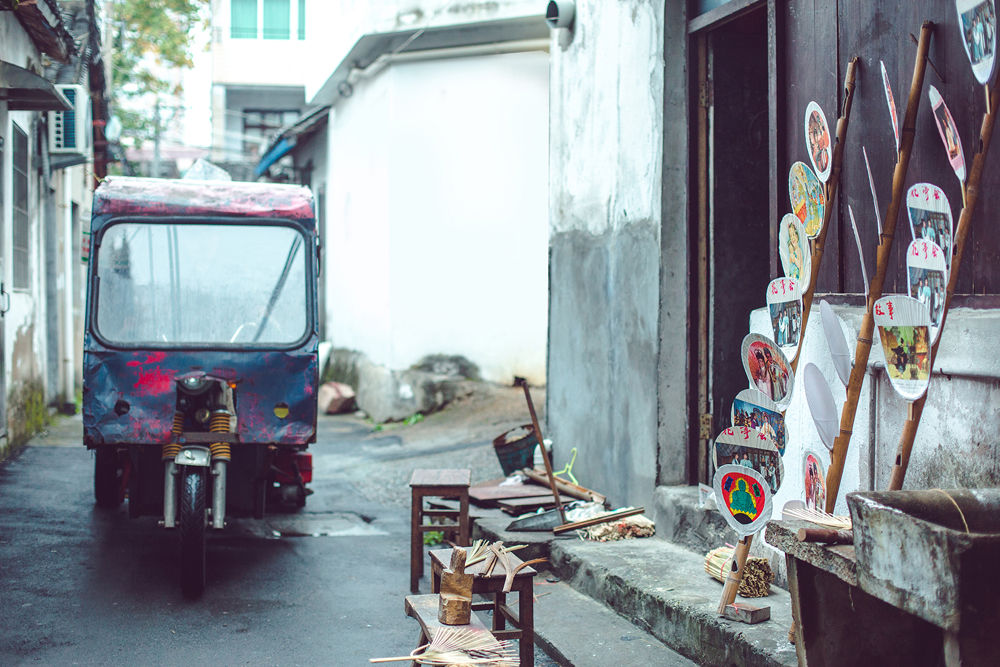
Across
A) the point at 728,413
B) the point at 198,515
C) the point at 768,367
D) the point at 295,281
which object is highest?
the point at 295,281

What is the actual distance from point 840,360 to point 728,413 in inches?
89.3

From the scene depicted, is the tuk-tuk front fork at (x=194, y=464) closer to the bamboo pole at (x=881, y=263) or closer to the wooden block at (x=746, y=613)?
the wooden block at (x=746, y=613)

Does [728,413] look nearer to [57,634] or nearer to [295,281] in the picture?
[295,281]

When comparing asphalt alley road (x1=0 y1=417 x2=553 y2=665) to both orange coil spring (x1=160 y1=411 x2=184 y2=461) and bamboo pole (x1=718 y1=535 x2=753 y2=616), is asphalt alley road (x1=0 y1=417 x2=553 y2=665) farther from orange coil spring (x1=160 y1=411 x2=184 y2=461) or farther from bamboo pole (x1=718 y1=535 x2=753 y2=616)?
bamboo pole (x1=718 y1=535 x2=753 y2=616)

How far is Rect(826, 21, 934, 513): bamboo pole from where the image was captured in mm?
3652

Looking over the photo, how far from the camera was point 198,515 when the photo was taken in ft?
19.3

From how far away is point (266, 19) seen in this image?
28.0m

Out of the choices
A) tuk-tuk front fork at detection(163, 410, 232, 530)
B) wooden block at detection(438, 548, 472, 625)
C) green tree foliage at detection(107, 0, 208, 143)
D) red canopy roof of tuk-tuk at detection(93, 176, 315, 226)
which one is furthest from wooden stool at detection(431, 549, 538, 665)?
green tree foliage at detection(107, 0, 208, 143)

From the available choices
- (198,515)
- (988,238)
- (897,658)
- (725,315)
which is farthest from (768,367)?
(198,515)

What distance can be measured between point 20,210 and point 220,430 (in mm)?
6966

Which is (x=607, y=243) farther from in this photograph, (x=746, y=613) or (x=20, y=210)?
(x=20, y=210)

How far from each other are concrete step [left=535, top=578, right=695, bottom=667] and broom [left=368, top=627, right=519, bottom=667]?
3.70ft

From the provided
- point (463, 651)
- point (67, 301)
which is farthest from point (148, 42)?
point (463, 651)

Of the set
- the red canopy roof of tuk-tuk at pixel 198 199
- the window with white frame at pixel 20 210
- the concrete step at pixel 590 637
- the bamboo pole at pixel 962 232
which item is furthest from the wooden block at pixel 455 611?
the window with white frame at pixel 20 210
